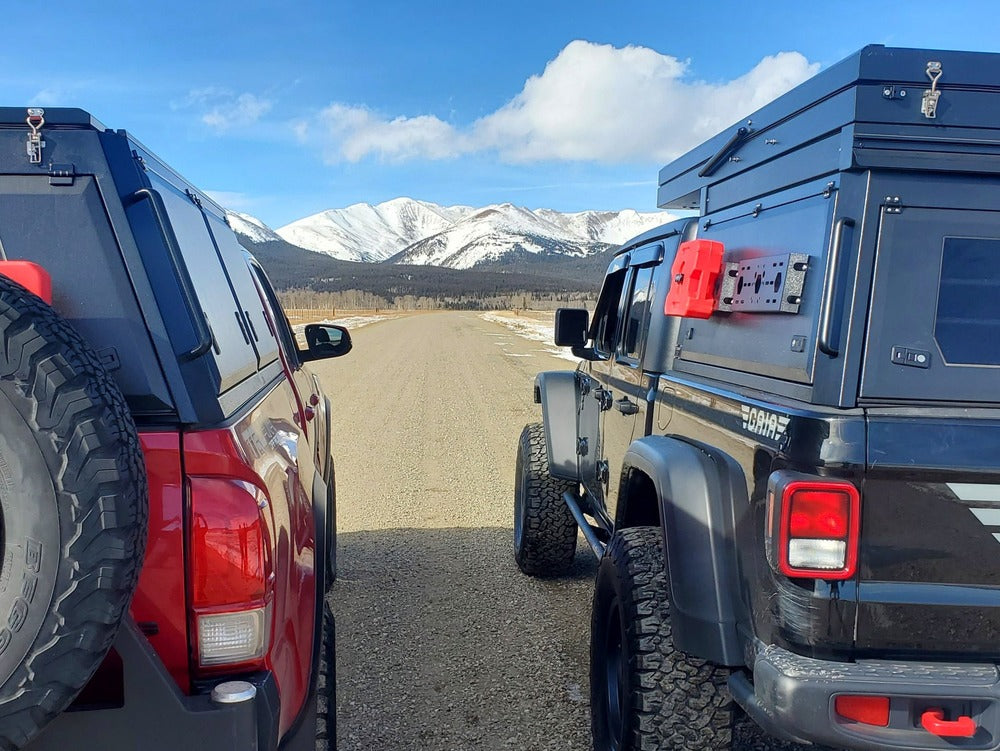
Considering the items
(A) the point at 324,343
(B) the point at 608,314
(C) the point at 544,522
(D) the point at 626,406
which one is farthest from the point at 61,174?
(C) the point at 544,522

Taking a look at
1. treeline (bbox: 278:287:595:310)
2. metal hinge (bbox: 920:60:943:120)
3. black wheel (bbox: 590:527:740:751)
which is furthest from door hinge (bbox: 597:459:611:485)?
treeline (bbox: 278:287:595:310)

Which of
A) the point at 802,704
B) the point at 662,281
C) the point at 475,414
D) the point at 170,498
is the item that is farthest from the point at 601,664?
the point at 475,414

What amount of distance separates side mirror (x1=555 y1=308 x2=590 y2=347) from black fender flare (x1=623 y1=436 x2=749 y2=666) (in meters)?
2.03

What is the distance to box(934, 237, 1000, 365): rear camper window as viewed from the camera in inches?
80.4

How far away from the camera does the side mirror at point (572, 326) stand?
4409 mm

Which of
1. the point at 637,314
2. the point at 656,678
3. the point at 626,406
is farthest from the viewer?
the point at 637,314

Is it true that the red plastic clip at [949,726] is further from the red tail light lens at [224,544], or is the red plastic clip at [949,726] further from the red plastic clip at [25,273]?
the red plastic clip at [25,273]

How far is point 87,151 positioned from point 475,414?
9.11 metres

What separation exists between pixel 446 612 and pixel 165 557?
9.29 ft

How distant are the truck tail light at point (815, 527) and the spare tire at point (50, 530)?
1.48 metres

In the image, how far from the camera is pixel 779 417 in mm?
2039

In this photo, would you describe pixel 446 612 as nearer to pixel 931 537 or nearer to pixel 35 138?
pixel 931 537

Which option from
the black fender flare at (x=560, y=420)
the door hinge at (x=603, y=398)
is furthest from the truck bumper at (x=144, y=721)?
the black fender flare at (x=560, y=420)

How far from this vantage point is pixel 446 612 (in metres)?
4.28
